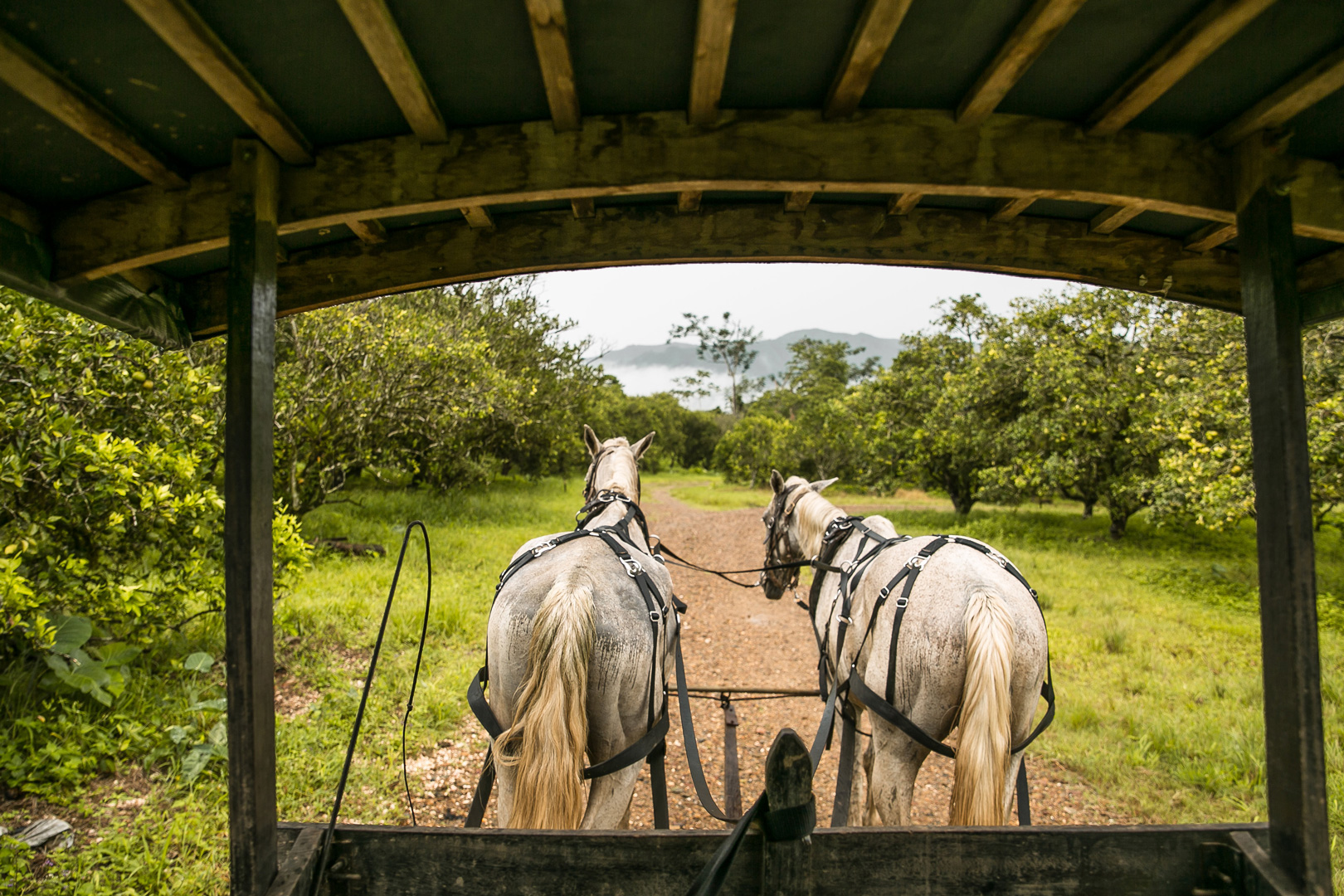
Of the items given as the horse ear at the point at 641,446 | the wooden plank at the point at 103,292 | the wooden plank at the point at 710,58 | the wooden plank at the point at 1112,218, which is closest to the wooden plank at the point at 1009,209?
the wooden plank at the point at 1112,218

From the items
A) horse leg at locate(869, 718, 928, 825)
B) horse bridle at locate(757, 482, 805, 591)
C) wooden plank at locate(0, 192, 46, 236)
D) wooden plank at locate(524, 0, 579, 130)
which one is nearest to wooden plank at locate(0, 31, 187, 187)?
wooden plank at locate(0, 192, 46, 236)

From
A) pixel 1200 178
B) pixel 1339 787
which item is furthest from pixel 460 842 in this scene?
pixel 1339 787

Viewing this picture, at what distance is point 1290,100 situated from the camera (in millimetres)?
1611

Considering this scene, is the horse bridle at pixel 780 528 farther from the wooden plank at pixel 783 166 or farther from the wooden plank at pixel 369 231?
the wooden plank at pixel 369 231

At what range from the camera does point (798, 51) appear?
164cm

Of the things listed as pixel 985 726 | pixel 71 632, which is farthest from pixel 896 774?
pixel 71 632

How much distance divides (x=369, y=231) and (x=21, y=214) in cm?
107

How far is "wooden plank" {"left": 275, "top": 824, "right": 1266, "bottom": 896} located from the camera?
60.6 inches

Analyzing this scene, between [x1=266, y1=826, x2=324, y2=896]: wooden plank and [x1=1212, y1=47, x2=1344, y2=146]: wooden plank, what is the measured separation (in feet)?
A: 11.1

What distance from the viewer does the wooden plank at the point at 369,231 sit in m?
2.20

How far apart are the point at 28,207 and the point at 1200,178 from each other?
3910mm

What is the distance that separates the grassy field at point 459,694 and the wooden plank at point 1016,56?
4103 millimetres

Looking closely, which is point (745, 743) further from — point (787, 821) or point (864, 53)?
point (864, 53)

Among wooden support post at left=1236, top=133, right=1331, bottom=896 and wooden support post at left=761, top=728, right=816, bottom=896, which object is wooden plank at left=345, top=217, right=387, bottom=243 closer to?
wooden support post at left=761, top=728, right=816, bottom=896
